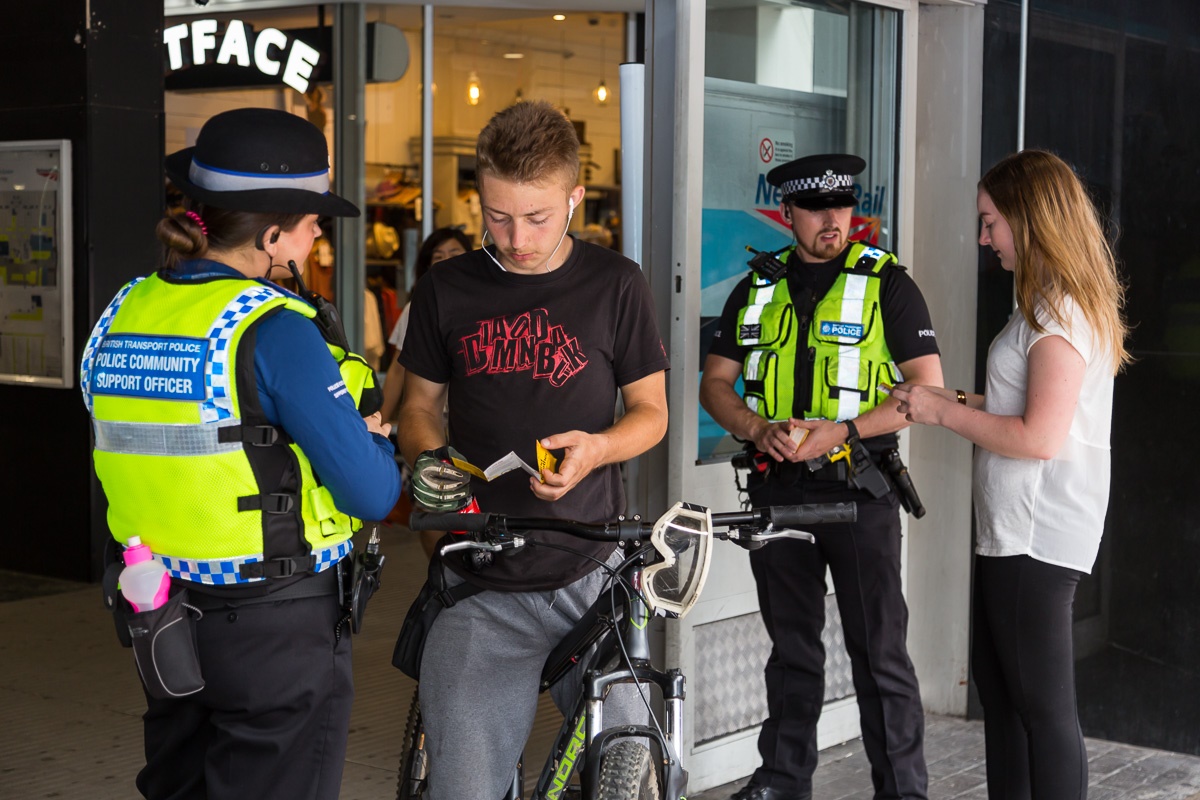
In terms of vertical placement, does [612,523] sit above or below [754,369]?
below

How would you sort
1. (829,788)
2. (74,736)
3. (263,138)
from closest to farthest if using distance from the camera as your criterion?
(263,138), (829,788), (74,736)

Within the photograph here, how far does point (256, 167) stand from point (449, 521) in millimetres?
657

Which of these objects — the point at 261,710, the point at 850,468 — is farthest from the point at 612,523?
the point at 850,468

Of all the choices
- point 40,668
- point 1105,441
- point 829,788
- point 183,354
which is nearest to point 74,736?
point 40,668

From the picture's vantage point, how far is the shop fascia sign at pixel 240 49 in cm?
959

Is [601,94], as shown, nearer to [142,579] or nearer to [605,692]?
[605,692]

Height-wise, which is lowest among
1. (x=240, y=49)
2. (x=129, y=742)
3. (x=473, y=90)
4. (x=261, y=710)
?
(x=129, y=742)

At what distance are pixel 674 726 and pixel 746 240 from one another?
7.62ft

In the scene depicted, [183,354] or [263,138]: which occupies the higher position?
[263,138]

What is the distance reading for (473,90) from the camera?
12.0 m

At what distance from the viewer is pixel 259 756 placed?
7.32ft

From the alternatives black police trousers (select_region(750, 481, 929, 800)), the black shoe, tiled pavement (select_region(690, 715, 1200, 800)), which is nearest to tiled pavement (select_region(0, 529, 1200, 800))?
tiled pavement (select_region(690, 715, 1200, 800))

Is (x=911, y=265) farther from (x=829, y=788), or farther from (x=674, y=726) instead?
(x=674, y=726)

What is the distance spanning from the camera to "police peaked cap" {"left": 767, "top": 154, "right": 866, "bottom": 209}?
3.66m
